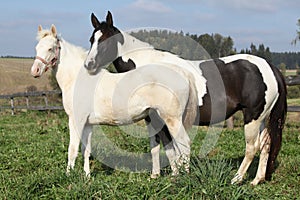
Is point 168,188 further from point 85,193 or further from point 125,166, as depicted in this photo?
point 125,166

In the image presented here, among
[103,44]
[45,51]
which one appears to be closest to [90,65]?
[103,44]

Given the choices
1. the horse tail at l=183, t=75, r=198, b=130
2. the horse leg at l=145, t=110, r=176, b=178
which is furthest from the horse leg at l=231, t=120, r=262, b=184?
the horse leg at l=145, t=110, r=176, b=178

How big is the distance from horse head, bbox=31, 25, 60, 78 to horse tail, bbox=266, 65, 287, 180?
119 inches

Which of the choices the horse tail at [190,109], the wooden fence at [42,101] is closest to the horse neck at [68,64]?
the horse tail at [190,109]

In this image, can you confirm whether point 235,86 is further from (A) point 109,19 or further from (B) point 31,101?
(B) point 31,101

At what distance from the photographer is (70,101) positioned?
15.3 ft

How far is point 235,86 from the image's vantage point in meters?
4.88

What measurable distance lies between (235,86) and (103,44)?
1.88 metres

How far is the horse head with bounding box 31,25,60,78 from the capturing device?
472 centimetres

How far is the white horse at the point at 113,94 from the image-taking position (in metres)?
4.29

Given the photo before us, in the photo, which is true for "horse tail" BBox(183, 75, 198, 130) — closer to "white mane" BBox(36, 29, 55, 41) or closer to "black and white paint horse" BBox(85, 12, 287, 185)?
"black and white paint horse" BBox(85, 12, 287, 185)

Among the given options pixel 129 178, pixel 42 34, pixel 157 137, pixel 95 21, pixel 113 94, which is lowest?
pixel 129 178

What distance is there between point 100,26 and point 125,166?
6.98 feet

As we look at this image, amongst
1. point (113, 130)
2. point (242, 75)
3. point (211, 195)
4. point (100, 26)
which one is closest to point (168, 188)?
point (211, 195)
